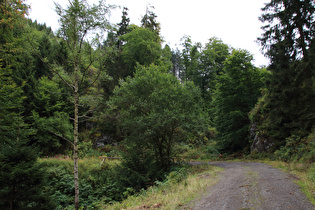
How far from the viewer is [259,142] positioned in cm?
1555

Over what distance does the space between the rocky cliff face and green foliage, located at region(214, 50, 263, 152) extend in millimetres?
1115

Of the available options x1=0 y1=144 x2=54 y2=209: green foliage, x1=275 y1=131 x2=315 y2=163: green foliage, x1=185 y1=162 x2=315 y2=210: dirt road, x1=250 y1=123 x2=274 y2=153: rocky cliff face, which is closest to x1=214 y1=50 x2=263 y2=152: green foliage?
x1=250 y1=123 x2=274 y2=153: rocky cliff face

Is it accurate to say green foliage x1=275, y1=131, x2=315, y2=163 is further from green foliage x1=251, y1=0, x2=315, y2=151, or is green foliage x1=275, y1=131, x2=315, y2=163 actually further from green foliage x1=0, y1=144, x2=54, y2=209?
green foliage x1=0, y1=144, x2=54, y2=209

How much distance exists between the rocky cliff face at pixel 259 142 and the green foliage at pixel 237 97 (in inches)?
43.9

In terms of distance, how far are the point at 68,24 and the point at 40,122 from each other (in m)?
13.5

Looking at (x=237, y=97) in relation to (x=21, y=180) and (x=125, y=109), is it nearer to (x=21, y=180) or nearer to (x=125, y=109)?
(x=125, y=109)

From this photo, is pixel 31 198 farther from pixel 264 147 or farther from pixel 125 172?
pixel 264 147

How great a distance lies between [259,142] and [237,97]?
546 cm

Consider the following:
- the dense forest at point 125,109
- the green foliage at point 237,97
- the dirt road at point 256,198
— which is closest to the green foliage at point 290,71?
the dense forest at point 125,109

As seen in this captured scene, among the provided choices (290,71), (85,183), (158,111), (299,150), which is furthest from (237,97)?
(85,183)

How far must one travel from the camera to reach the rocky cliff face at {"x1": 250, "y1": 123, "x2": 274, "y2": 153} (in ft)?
47.4

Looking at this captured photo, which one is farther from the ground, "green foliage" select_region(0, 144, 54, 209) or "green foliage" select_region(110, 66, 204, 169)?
"green foliage" select_region(110, 66, 204, 169)

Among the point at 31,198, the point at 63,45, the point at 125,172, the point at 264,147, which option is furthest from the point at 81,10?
the point at 264,147

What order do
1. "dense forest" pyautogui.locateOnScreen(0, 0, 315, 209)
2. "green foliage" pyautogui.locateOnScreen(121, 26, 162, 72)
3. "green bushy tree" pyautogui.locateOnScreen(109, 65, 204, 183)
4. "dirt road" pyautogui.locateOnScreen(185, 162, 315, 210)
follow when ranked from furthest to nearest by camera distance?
"green foliage" pyautogui.locateOnScreen(121, 26, 162, 72) < "green bushy tree" pyautogui.locateOnScreen(109, 65, 204, 183) < "dense forest" pyautogui.locateOnScreen(0, 0, 315, 209) < "dirt road" pyautogui.locateOnScreen(185, 162, 315, 210)
